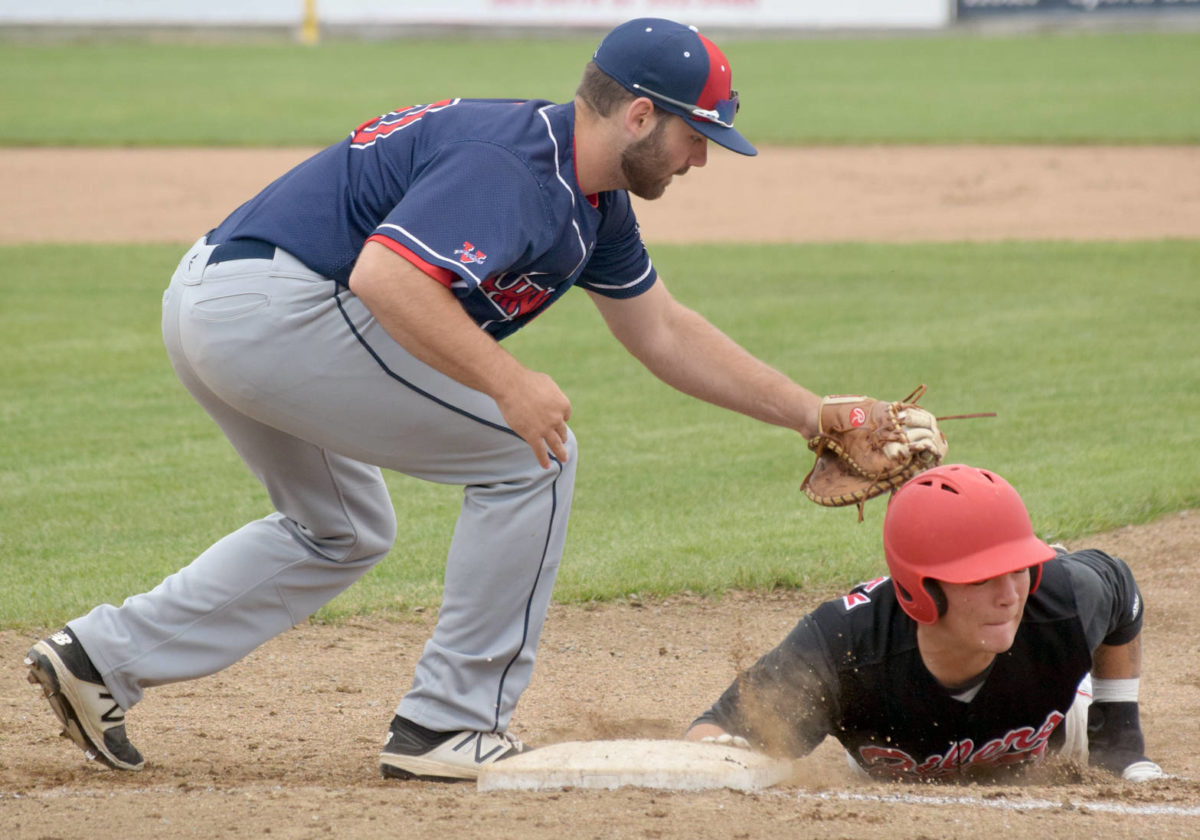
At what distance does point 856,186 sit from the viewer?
1603cm

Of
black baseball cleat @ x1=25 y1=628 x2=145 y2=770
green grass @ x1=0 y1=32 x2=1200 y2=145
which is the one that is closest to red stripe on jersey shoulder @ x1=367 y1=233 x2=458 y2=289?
black baseball cleat @ x1=25 y1=628 x2=145 y2=770

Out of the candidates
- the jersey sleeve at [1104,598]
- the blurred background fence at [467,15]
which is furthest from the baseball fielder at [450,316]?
the blurred background fence at [467,15]

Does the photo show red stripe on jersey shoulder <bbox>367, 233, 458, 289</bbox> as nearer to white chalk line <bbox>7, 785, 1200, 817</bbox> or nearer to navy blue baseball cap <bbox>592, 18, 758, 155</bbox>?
navy blue baseball cap <bbox>592, 18, 758, 155</bbox>

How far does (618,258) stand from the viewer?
370 centimetres

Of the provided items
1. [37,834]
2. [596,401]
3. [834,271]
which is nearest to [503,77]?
[834,271]

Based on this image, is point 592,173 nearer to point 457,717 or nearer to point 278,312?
point 278,312

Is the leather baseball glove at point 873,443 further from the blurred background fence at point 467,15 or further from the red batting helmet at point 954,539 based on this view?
the blurred background fence at point 467,15

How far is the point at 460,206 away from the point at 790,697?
139 cm

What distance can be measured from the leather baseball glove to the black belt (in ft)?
4.95

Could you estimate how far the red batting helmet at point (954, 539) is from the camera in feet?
10.5

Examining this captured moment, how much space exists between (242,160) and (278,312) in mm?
15047

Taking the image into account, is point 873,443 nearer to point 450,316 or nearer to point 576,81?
point 450,316

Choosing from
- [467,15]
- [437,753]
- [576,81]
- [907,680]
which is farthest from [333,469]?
[467,15]

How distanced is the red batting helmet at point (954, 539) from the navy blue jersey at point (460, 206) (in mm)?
958
